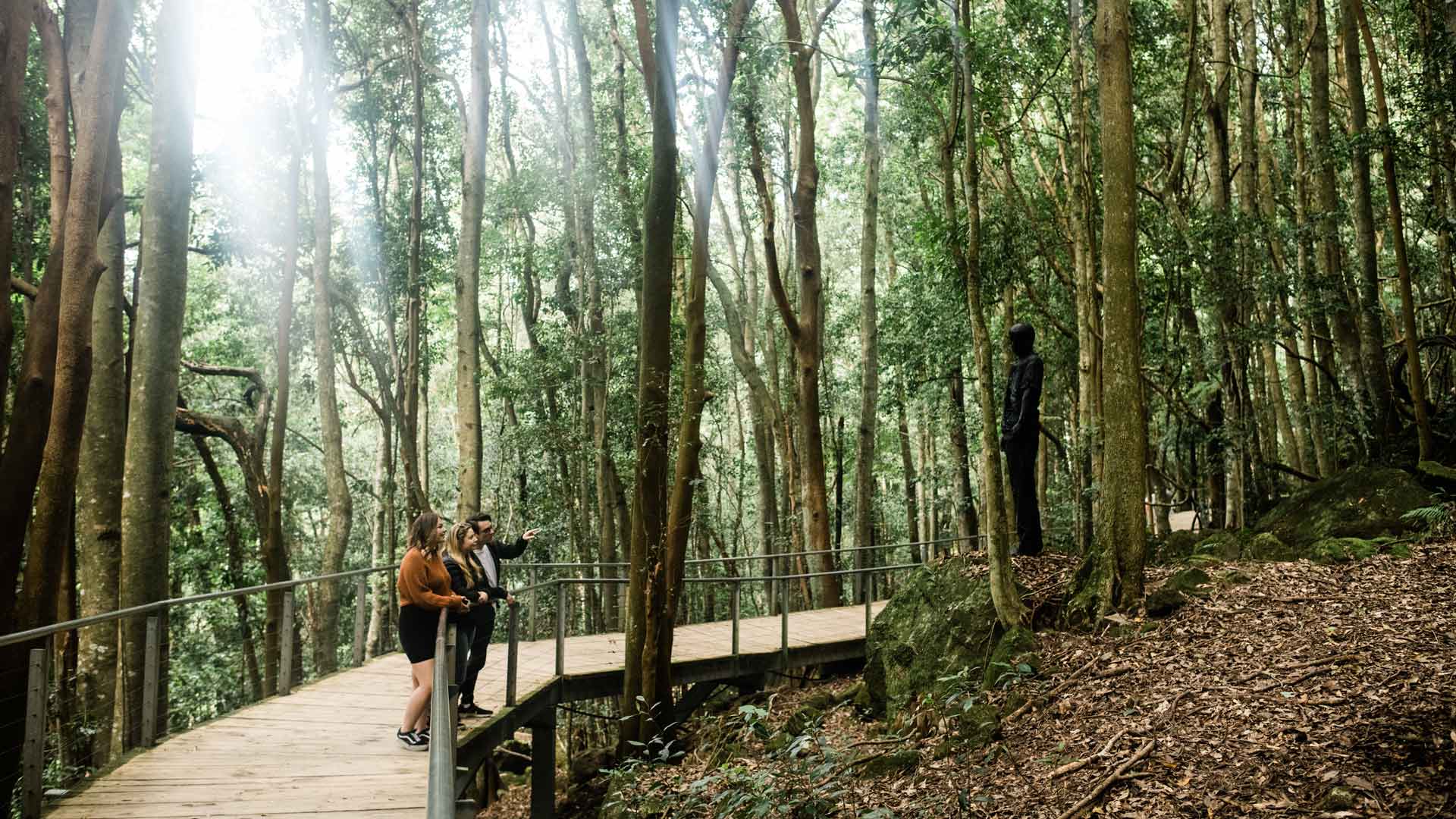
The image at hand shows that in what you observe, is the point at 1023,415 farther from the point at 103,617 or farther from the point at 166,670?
the point at 166,670

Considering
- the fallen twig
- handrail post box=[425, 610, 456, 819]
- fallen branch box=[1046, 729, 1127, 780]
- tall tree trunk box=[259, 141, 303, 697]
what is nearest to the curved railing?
handrail post box=[425, 610, 456, 819]

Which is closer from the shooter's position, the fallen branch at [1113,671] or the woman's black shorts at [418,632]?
the fallen branch at [1113,671]

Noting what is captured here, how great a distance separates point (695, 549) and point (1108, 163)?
18.1m

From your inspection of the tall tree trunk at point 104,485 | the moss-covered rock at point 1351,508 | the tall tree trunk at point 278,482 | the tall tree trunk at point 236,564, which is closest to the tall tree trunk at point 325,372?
the tall tree trunk at point 278,482

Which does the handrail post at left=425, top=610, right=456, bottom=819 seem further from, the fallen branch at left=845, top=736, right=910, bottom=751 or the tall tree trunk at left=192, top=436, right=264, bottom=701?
the tall tree trunk at left=192, top=436, right=264, bottom=701

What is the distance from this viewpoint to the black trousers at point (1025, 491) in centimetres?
746

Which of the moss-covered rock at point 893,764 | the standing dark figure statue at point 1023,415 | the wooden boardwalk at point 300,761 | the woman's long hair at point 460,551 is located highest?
the standing dark figure statue at point 1023,415

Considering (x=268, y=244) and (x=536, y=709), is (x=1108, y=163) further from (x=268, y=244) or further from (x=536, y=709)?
(x=268, y=244)

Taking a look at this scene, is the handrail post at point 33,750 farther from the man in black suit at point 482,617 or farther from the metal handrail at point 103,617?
the man in black suit at point 482,617

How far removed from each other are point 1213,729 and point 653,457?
520 centimetres

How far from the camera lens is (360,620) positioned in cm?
935

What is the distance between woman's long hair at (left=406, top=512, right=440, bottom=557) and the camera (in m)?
5.79

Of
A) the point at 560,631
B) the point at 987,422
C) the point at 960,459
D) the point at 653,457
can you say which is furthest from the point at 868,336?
the point at 987,422

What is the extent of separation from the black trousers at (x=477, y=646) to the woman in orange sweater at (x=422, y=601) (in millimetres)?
758
